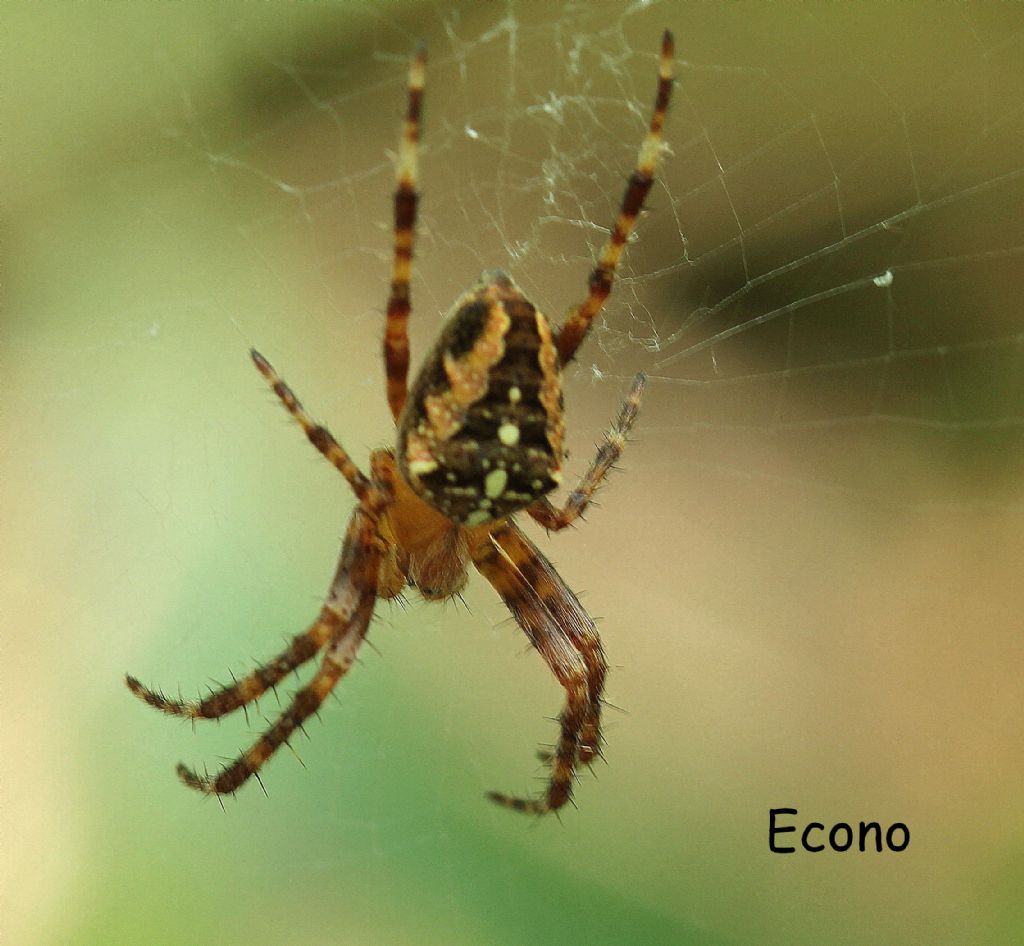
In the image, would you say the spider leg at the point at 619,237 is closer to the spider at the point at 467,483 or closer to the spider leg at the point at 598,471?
the spider at the point at 467,483

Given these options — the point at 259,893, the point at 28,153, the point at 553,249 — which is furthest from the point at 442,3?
the point at 259,893

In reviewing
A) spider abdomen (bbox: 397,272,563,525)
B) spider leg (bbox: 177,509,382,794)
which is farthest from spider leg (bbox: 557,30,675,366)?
spider leg (bbox: 177,509,382,794)

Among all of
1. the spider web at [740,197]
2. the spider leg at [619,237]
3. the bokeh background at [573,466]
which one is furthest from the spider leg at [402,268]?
the spider web at [740,197]

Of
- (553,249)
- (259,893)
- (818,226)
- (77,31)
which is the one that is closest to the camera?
(259,893)

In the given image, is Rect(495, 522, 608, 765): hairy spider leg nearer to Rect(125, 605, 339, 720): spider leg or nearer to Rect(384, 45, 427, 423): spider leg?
Rect(125, 605, 339, 720): spider leg

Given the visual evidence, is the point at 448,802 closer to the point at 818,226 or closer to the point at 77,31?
the point at 818,226

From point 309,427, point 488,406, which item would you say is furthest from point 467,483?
point 309,427
